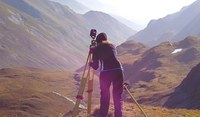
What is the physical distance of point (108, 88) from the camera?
15523mm

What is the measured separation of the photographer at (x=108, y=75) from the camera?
15344 mm

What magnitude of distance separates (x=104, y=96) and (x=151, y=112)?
753 cm

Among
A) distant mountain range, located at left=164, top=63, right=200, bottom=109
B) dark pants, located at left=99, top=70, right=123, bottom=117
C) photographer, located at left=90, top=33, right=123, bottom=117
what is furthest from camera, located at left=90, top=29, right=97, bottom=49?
distant mountain range, located at left=164, top=63, right=200, bottom=109

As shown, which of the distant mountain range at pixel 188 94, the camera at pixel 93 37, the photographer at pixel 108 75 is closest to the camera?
the camera at pixel 93 37

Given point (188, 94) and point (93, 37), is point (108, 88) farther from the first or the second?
point (188, 94)

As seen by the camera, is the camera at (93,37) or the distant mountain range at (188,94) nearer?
the camera at (93,37)

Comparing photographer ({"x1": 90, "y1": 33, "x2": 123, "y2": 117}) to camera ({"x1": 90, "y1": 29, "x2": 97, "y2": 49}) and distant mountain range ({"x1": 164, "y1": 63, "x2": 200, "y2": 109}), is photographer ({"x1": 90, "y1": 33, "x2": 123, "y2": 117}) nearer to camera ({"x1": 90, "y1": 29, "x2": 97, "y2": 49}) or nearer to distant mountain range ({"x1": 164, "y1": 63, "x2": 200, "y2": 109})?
camera ({"x1": 90, "y1": 29, "x2": 97, "y2": 49})

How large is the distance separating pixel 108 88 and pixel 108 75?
0.55 meters

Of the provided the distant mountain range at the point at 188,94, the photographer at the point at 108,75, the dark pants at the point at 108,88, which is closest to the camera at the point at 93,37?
the photographer at the point at 108,75

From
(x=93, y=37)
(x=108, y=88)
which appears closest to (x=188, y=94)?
(x=108, y=88)

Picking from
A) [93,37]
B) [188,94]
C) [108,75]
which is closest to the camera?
[93,37]

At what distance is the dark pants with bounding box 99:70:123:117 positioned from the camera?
1538 centimetres

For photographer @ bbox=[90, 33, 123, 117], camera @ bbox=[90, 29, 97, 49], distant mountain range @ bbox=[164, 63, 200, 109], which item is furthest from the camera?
distant mountain range @ bbox=[164, 63, 200, 109]

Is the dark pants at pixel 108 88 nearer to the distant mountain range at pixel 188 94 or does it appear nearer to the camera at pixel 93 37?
the camera at pixel 93 37
